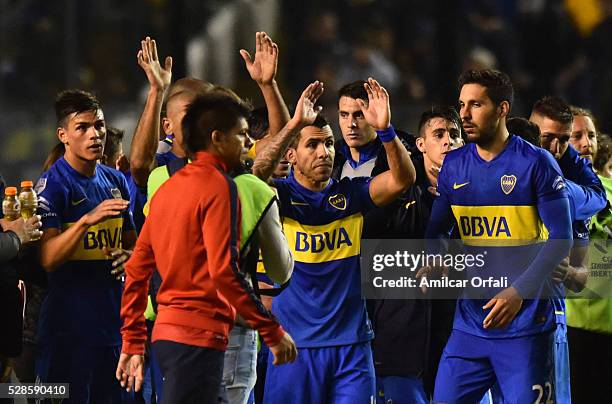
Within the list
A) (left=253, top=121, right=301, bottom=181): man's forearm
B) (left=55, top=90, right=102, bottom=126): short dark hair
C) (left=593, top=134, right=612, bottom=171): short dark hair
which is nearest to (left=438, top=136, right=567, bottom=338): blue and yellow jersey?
(left=253, top=121, right=301, bottom=181): man's forearm

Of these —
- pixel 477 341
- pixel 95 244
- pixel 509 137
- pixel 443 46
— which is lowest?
pixel 477 341

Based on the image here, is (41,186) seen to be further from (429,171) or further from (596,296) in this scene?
(596,296)

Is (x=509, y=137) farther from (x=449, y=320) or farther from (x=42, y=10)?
(x=42, y=10)

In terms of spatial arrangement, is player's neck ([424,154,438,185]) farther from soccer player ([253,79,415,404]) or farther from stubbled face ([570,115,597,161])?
stubbled face ([570,115,597,161])

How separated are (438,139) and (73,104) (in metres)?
2.12

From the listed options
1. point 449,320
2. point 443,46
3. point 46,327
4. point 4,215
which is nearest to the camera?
point 4,215

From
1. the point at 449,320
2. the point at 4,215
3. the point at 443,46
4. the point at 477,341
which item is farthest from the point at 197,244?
the point at 443,46

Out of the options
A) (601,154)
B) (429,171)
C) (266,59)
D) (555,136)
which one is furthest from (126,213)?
(601,154)

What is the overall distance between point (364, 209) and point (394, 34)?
616 cm

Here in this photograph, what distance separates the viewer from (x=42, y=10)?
11.7 meters

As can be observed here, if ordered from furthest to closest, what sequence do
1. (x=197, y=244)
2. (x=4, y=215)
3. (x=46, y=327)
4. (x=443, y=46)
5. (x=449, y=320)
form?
(x=443, y=46) < (x=449, y=320) < (x=46, y=327) < (x=4, y=215) < (x=197, y=244)

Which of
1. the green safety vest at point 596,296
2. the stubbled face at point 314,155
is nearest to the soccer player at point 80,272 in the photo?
the stubbled face at point 314,155

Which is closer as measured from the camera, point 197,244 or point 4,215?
point 197,244

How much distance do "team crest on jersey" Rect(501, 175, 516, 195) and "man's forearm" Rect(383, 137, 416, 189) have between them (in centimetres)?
47
